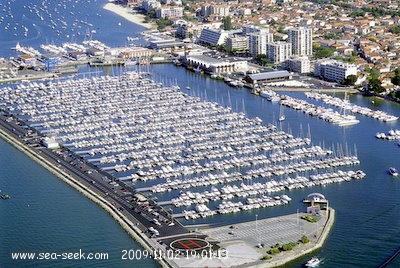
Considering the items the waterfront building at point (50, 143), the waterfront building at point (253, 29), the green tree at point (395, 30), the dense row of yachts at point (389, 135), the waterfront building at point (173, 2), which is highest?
the waterfront building at point (253, 29)

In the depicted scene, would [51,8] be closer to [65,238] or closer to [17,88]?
[17,88]

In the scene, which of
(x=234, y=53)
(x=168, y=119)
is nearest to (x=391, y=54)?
(x=234, y=53)

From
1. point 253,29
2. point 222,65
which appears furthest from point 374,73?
point 253,29

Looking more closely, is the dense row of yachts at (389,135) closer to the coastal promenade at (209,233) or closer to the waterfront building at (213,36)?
the coastal promenade at (209,233)

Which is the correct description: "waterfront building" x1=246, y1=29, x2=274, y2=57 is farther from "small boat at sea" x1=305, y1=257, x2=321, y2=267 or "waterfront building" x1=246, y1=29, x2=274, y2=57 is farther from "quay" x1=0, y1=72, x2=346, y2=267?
"small boat at sea" x1=305, y1=257, x2=321, y2=267

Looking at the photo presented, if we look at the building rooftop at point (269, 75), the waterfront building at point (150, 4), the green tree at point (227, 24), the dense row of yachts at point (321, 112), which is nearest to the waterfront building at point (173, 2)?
the waterfront building at point (150, 4)
